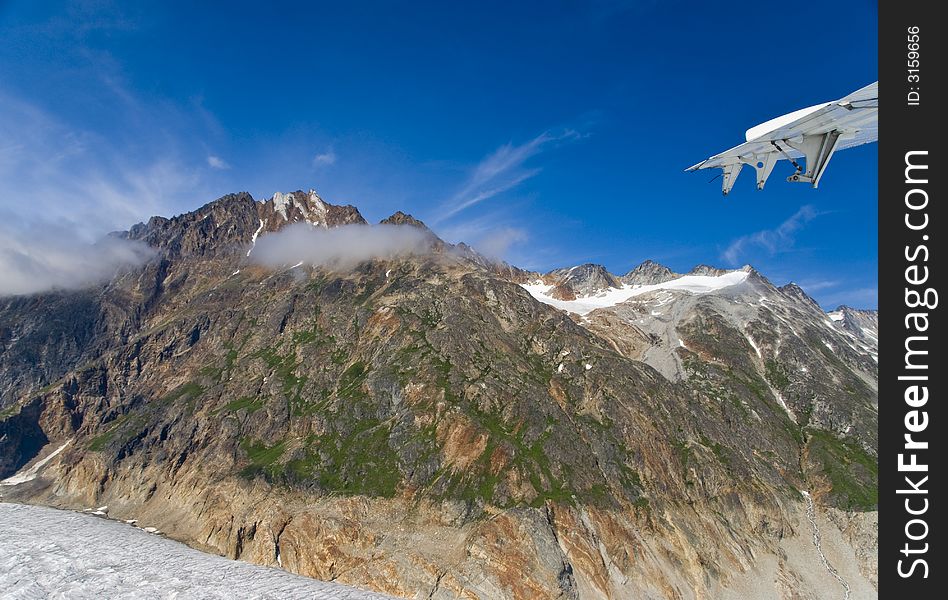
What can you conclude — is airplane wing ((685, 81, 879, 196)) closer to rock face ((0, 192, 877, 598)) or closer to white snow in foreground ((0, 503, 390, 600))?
white snow in foreground ((0, 503, 390, 600))

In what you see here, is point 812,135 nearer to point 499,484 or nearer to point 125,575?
point 125,575

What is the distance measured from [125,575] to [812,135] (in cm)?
7869

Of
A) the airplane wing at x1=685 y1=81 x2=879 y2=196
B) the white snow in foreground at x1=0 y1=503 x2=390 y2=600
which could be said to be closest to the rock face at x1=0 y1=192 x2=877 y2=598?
the white snow in foreground at x1=0 y1=503 x2=390 y2=600

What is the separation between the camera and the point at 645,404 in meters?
175

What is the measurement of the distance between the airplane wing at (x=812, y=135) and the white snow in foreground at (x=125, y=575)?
52.5 m

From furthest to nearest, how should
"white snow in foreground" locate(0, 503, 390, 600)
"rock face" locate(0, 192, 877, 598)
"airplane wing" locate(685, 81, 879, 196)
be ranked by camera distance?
"rock face" locate(0, 192, 877, 598) < "white snow in foreground" locate(0, 503, 390, 600) < "airplane wing" locate(685, 81, 879, 196)

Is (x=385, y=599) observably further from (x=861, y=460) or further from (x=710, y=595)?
(x=861, y=460)

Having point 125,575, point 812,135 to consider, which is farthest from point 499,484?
point 812,135

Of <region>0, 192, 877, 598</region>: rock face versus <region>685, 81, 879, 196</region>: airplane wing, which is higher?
<region>685, 81, 879, 196</region>: airplane wing

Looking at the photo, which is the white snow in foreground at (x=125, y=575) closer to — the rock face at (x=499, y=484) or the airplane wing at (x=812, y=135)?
the airplane wing at (x=812, y=135)

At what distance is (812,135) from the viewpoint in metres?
30.8

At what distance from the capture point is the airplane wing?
26.5 metres

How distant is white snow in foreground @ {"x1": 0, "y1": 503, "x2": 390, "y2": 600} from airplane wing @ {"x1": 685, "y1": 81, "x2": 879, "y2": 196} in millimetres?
52492
